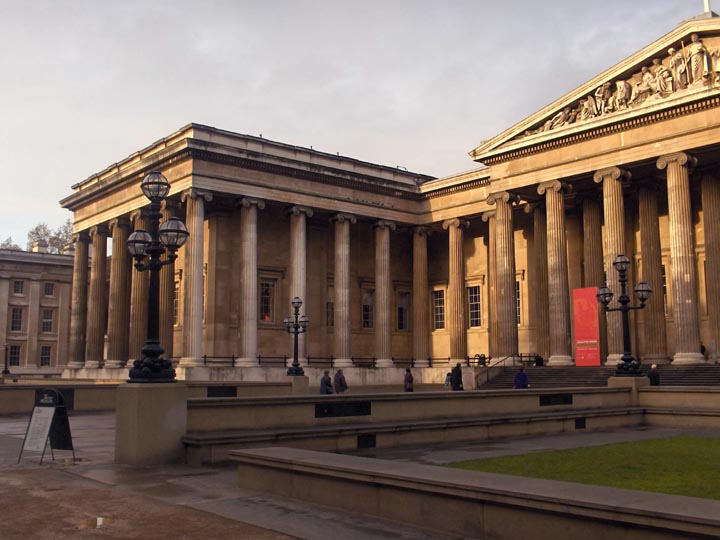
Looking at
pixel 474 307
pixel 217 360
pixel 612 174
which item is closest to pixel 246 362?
pixel 217 360

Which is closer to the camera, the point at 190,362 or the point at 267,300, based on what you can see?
the point at 190,362

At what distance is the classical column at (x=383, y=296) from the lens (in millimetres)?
51197

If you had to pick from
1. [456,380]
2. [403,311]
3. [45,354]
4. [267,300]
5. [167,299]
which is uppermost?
[267,300]

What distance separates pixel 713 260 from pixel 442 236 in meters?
22.8

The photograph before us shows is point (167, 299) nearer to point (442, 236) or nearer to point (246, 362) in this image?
point (246, 362)

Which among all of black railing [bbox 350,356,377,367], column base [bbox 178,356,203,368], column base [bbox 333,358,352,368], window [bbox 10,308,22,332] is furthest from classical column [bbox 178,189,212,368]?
window [bbox 10,308,22,332]

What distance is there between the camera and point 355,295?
54.7 metres

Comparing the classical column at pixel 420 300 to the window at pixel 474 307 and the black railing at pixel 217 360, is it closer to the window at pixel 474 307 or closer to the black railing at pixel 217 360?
the window at pixel 474 307

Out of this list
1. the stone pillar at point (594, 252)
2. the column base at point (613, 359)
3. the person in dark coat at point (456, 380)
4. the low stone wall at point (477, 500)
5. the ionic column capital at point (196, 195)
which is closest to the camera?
the low stone wall at point (477, 500)

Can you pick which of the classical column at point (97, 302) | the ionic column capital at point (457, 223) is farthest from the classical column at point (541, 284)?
the classical column at point (97, 302)

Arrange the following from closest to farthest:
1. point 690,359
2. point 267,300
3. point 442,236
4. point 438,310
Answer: point 690,359 → point 267,300 → point 438,310 → point 442,236

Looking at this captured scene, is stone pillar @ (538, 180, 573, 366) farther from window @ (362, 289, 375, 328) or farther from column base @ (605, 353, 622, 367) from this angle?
window @ (362, 289, 375, 328)

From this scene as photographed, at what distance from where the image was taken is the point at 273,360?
161 ft

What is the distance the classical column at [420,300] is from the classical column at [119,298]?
1963 cm
